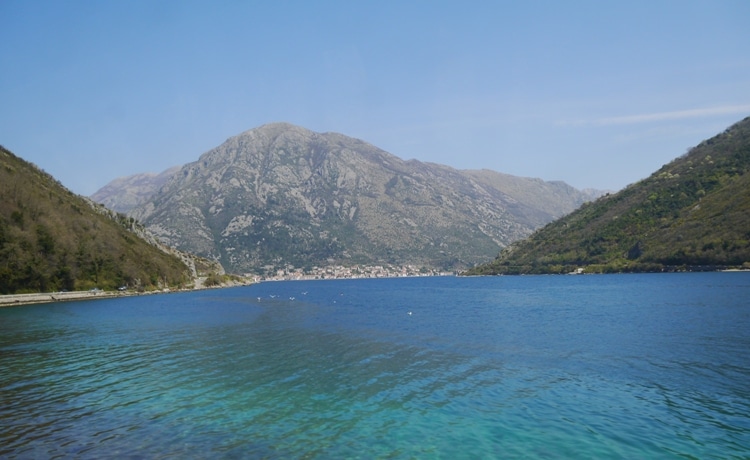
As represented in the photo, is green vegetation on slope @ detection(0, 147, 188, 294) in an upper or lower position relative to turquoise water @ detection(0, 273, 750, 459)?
upper

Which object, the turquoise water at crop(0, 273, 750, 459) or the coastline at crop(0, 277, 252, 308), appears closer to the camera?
the turquoise water at crop(0, 273, 750, 459)

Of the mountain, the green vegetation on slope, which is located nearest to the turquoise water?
the green vegetation on slope

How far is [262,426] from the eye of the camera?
1888cm

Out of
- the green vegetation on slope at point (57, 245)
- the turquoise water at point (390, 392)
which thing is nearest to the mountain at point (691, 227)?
the turquoise water at point (390, 392)

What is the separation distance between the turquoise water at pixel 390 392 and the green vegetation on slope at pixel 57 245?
196 ft

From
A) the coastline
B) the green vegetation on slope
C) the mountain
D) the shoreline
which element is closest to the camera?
the shoreline

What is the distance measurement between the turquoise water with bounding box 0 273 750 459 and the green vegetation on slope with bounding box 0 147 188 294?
59.6 meters

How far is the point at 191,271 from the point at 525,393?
189869 millimetres

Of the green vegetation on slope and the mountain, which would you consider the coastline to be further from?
the mountain

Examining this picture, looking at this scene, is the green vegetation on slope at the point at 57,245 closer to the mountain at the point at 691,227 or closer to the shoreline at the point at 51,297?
the shoreline at the point at 51,297

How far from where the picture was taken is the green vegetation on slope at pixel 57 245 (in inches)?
3770

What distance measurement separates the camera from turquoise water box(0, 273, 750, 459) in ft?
54.1

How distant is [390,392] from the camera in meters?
24.0

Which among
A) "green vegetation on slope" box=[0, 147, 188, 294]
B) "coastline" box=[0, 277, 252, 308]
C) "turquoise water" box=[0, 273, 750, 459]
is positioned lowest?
"turquoise water" box=[0, 273, 750, 459]
